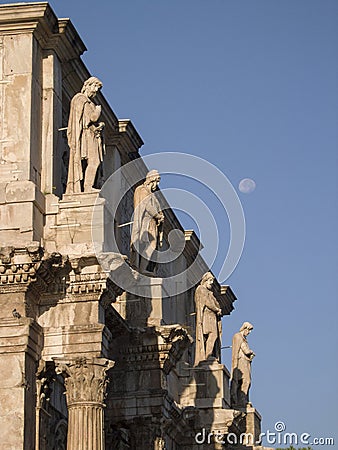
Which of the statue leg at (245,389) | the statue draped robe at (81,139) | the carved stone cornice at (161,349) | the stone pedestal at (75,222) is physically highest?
the statue draped robe at (81,139)

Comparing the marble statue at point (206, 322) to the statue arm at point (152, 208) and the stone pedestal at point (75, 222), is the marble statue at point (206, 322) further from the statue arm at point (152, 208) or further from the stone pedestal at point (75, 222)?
the stone pedestal at point (75, 222)

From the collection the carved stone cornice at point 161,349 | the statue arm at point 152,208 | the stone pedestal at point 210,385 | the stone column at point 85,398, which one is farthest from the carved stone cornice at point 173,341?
the stone pedestal at point 210,385

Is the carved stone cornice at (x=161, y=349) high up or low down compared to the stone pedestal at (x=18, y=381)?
up

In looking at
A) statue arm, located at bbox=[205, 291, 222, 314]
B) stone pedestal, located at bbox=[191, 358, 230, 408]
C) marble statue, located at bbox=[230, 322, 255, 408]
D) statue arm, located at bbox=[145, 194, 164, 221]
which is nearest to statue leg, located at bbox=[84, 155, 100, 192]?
statue arm, located at bbox=[145, 194, 164, 221]

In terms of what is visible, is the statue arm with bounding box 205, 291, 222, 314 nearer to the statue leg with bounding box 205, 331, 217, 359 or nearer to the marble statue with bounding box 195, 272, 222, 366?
the marble statue with bounding box 195, 272, 222, 366

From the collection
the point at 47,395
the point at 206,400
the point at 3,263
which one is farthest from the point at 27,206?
the point at 206,400

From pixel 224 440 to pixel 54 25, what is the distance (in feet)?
49.8

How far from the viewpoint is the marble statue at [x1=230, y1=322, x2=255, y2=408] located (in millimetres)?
47250

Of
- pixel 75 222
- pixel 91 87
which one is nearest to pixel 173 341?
pixel 75 222

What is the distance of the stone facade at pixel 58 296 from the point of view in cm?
3031

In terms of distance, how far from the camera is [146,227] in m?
37.1

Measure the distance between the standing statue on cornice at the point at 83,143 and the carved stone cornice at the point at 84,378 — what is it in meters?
4.23

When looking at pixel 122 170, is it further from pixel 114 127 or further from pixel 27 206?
pixel 27 206

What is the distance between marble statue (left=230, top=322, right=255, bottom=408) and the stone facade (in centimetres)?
775
